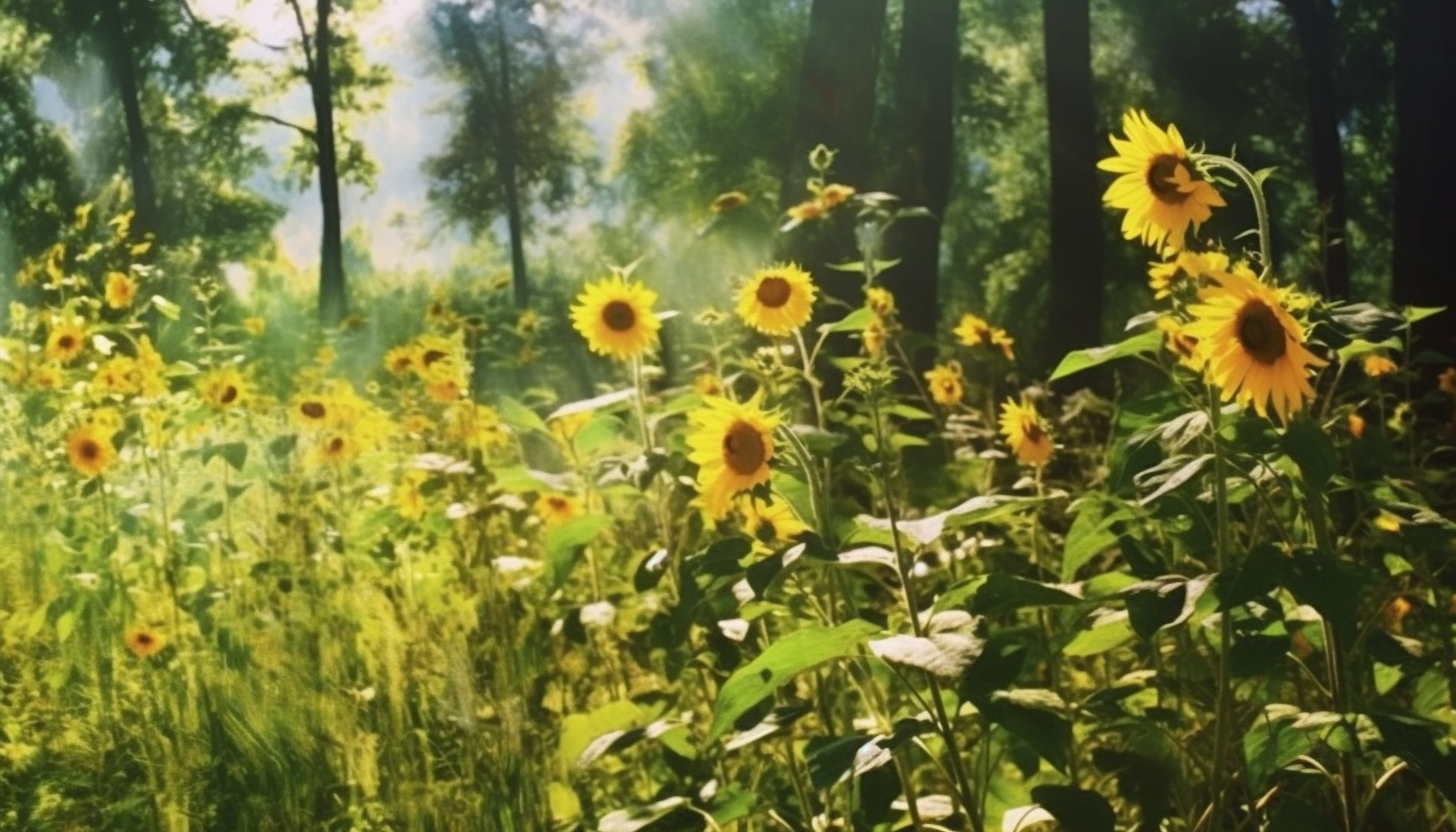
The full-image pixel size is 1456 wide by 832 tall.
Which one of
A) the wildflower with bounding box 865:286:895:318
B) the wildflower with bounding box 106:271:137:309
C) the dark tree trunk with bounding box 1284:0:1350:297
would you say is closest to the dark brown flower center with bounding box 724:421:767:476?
the wildflower with bounding box 865:286:895:318

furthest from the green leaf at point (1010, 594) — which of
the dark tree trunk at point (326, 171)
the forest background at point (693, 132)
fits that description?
the dark tree trunk at point (326, 171)

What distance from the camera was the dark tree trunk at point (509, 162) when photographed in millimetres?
10992

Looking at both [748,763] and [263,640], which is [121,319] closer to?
[263,640]

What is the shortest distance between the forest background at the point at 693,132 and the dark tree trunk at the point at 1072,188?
13mm

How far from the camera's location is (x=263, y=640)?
206cm

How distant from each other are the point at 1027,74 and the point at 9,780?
1100cm

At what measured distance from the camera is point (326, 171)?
9453 millimetres

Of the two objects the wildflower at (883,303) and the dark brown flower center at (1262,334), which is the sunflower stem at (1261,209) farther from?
the wildflower at (883,303)

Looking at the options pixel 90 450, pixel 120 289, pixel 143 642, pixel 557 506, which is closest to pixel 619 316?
pixel 557 506

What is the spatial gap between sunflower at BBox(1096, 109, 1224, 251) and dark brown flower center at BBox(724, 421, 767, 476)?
1.29 ft

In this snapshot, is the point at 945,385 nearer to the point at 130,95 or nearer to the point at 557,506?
the point at 557,506

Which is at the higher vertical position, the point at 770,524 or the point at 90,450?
the point at 90,450

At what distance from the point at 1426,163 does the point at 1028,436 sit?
3159 mm

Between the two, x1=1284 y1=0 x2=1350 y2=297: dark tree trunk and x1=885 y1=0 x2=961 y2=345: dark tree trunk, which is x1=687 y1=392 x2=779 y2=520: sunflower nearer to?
x1=885 y1=0 x2=961 y2=345: dark tree trunk
